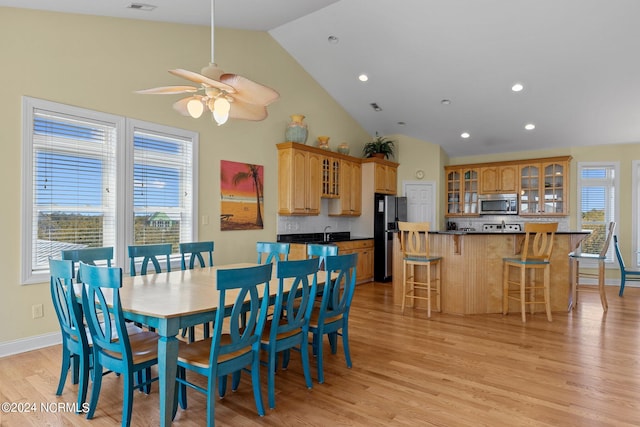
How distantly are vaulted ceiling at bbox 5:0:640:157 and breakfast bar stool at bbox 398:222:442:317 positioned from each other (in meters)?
2.53

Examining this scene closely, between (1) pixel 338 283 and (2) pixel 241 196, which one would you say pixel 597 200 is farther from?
(1) pixel 338 283

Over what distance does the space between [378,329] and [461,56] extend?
12.8ft

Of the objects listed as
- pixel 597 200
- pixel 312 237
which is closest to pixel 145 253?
pixel 312 237

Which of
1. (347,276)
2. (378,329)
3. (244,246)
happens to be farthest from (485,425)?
(244,246)

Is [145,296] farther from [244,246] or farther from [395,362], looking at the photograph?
[244,246]

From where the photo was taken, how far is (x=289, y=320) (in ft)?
8.38

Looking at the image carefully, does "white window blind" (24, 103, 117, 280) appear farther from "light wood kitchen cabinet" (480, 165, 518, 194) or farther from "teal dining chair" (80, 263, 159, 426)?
"light wood kitchen cabinet" (480, 165, 518, 194)

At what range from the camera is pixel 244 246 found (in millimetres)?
5457

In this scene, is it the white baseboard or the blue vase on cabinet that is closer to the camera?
the white baseboard

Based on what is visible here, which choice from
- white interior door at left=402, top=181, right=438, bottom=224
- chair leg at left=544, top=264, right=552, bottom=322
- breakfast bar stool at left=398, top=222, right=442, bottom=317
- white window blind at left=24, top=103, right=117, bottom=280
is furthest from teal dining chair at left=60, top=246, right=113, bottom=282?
white interior door at left=402, top=181, right=438, bottom=224

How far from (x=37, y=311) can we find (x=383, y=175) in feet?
19.4

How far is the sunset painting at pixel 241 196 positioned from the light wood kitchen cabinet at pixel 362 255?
1678 millimetres

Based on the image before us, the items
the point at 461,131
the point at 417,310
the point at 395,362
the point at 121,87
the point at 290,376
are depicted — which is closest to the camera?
the point at 290,376

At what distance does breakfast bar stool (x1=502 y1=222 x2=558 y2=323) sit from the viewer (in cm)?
444
